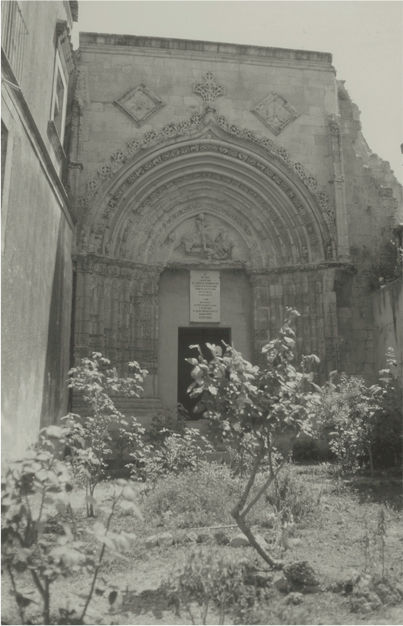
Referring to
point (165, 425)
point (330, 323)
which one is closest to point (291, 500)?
point (165, 425)

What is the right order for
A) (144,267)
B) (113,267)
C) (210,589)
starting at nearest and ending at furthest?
1. (210,589)
2. (113,267)
3. (144,267)

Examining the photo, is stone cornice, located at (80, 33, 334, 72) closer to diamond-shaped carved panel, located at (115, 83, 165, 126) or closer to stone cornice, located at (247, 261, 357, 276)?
diamond-shaped carved panel, located at (115, 83, 165, 126)

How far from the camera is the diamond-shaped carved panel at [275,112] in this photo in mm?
12898

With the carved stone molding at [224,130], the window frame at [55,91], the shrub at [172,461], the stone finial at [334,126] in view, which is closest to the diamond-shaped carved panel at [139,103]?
the carved stone molding at [224,130]

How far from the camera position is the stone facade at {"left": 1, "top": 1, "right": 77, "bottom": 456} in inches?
258

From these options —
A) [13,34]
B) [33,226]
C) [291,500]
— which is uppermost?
[13,34]

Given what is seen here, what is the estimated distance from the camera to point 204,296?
41.9 ft

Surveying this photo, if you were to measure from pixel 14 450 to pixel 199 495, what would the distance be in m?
2.41

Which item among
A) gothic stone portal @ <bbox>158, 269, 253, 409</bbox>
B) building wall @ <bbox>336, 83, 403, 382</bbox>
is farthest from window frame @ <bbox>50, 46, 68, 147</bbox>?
building wall @ <bbox>336, 83, 403, 382</bbox>

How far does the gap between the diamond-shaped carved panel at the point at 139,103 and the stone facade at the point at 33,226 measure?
5.26ft

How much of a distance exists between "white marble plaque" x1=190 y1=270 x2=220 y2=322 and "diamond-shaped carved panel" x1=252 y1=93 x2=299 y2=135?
373 centimetres

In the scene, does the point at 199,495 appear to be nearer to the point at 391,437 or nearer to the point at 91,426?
the point at 91,426

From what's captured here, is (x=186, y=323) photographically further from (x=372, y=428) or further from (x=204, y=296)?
(x=372, y=428)

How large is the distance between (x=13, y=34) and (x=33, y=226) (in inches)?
96.0
